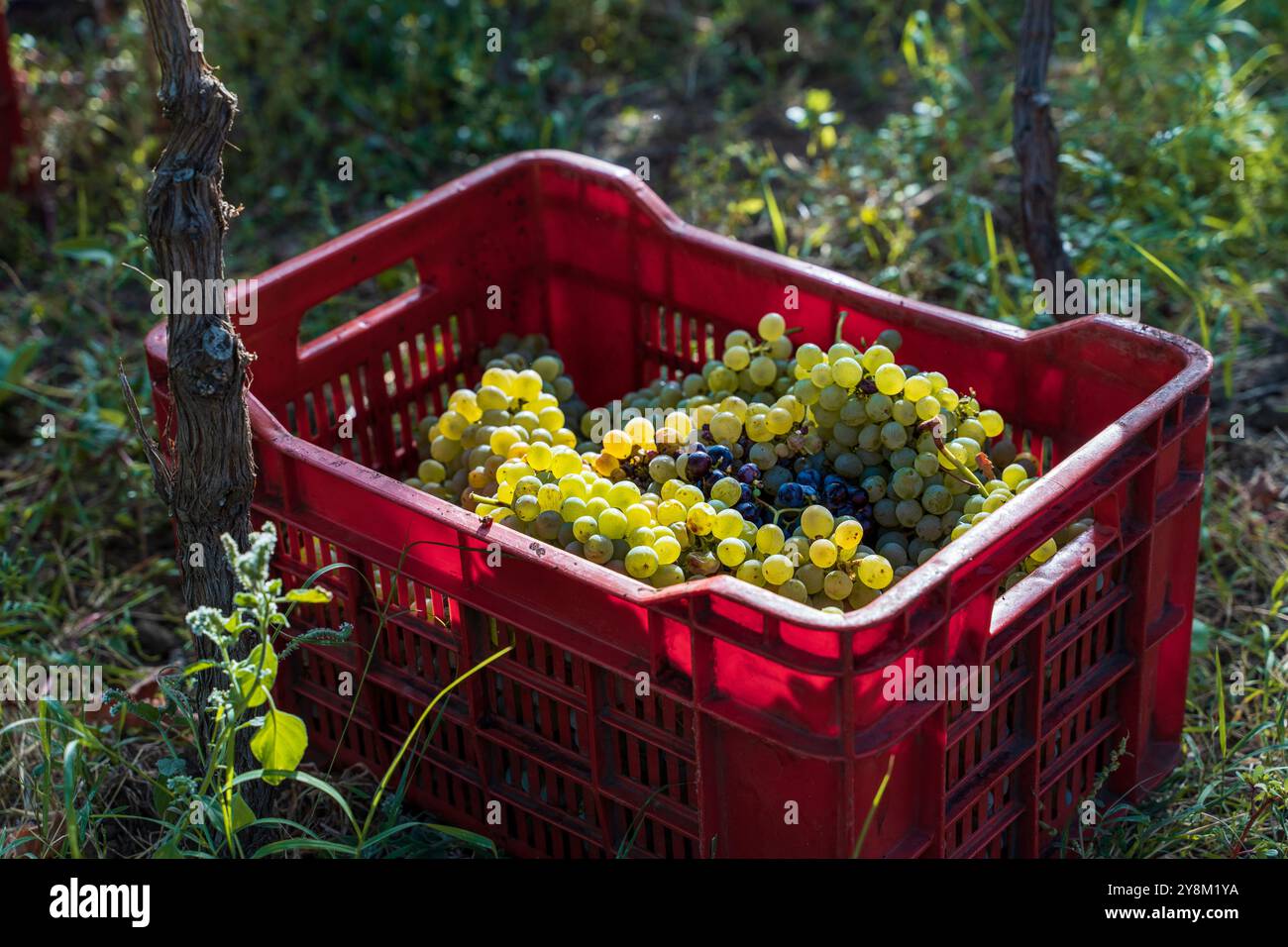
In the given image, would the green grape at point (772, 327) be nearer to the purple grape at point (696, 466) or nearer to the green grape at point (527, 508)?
the purple grape at point (696, 466)

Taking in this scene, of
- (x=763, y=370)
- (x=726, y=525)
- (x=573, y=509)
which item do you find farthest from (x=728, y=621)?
(x=763, y=370)

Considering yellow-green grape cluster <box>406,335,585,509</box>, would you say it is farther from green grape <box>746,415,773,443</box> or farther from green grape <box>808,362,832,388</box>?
green grape <box>808,362,832,388</box>

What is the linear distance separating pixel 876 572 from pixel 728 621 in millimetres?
352

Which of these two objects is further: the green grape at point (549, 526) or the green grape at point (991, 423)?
the green grape at point (991, 423)

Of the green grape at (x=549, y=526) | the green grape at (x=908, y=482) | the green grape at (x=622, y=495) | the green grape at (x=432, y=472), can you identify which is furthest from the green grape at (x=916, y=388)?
the green grape at (x=432, y=472)

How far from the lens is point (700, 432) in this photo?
2.68m

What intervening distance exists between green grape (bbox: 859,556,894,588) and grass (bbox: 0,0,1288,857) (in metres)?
0.63

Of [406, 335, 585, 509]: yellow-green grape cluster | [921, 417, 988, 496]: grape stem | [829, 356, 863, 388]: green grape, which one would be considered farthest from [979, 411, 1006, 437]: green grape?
[406, 335, 585, 509]: yellow-green grape cluster

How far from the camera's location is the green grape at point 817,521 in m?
2.35

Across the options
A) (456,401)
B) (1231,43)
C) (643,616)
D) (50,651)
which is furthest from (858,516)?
(1231,43)

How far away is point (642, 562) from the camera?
2.25 meters

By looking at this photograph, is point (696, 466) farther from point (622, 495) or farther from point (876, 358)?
point (876, 358)

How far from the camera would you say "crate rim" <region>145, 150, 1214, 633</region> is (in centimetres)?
195

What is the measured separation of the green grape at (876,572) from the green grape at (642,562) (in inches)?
11.9
